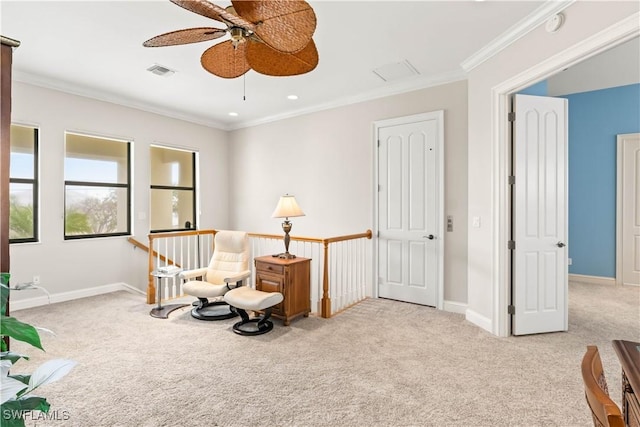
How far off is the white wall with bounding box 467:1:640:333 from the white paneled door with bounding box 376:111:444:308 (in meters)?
0.47

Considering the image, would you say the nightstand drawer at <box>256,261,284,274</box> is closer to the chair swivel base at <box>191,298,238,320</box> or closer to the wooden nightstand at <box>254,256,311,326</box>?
the wooden nightstand at <box>254,256,311,326</box>

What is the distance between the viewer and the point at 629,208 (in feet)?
16.7

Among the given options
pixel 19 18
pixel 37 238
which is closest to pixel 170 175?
pixel 37 238

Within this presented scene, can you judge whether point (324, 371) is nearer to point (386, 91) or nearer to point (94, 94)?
point (386, 91)

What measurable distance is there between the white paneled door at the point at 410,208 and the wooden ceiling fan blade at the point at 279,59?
2.51 meters

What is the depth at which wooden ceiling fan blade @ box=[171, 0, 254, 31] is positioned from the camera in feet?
4.99

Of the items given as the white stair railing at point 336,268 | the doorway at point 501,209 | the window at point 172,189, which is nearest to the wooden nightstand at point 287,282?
the white stair railing at point 336,268

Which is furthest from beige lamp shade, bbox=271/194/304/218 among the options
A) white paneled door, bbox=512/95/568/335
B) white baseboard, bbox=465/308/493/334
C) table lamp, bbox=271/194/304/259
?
white paneled door, bbox=512/95/568/335

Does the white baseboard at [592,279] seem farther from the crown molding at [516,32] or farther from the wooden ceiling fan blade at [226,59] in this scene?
the wooden ceiling fan blade at [226,59]

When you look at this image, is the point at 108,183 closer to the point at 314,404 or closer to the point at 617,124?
the point at 314,404

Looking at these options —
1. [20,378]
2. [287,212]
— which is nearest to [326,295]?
[287,212]

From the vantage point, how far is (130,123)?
4.95 metres

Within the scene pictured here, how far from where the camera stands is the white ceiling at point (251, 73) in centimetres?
266

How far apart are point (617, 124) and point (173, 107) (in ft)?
23.8
